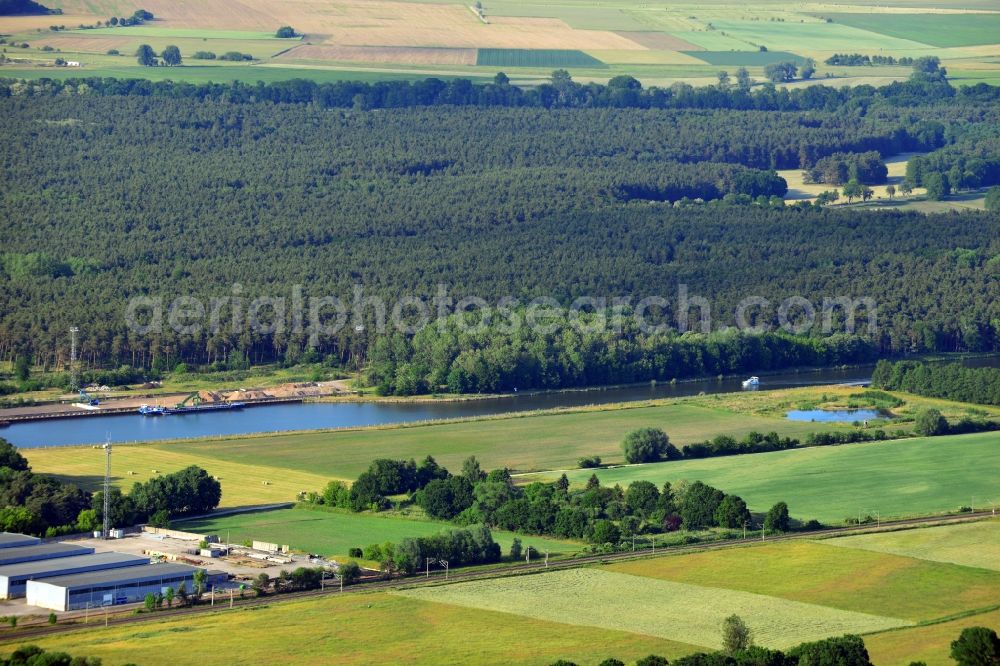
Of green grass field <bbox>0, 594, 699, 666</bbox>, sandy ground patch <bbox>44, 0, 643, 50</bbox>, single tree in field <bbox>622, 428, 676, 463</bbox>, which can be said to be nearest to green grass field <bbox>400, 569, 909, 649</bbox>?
green grass field <bbox>0, 594, 699, 666</bbox>

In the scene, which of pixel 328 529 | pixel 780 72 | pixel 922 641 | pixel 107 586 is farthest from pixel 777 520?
pixel 780 72

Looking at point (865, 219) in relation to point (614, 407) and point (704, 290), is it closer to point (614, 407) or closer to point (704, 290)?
point (704, 290)

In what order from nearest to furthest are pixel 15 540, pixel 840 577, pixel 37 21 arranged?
pixel 840 577 → pixel 15 540 → pixel 37 21

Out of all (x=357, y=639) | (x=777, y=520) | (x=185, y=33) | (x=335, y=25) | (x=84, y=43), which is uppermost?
(x=335, y=25)

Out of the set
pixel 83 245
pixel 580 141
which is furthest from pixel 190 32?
pixel 83 245

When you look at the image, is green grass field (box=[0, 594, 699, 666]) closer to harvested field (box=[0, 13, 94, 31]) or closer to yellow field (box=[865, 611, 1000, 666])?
yellow field (box=[865, 611, 1000, 666])

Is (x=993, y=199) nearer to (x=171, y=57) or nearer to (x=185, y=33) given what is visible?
(x=171, y=57)

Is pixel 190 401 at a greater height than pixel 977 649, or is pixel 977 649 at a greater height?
pixel 977 649
